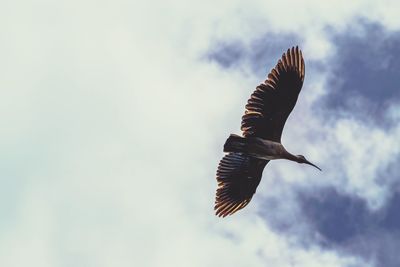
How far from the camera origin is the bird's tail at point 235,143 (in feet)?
73.2

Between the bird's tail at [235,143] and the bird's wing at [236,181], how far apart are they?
5.13ft

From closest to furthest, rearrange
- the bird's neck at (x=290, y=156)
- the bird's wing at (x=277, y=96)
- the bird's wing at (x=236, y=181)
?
the bird's wing at (x=277, y=96)
the bird's neck at (x=290, y=156)
the bird's wing at (x=236, y=181)

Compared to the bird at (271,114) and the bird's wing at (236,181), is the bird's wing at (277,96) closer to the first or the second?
the bird at (271,114)

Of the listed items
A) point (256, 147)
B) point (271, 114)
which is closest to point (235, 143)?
point (256, 147)

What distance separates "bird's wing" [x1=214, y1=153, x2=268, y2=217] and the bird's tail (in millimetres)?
1564

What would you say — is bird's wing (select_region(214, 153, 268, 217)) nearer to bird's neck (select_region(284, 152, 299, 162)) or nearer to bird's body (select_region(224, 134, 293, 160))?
bird's body (select_region(224, 134, 293, 160))

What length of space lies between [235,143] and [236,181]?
233 centimetres

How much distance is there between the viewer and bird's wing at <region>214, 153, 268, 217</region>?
79.3 ft

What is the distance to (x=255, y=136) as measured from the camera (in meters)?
22.7

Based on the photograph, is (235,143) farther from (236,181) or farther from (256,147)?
(236,181)

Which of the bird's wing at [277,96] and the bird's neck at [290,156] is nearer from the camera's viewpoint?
the bird's wing at [277,96]

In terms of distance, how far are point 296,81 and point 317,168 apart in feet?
8.72

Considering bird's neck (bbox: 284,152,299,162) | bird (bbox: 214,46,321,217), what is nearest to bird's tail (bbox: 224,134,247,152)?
bird (bbox: 214,46,321,217)

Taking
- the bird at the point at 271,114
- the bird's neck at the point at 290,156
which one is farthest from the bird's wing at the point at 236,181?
the bird's neck at the point at 290,156
